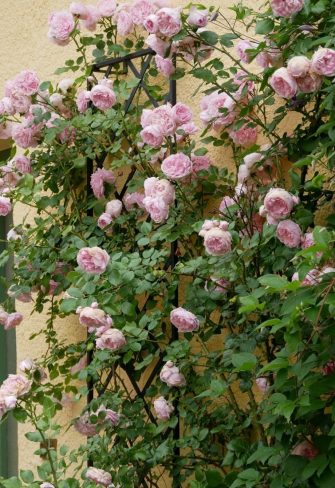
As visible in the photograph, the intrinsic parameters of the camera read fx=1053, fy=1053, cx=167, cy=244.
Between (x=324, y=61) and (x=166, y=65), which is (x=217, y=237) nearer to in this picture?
(x=324, y=61)

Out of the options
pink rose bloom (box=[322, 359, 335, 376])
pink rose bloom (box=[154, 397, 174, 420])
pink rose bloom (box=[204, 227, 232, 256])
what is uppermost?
pink rose bloom (box=[204, 227, 232, 256])

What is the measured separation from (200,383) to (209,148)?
872 millimetres

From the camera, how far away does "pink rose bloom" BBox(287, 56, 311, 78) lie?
293 cm

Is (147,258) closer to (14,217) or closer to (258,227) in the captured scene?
(258,227)

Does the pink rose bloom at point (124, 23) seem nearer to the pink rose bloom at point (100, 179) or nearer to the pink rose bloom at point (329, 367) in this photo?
the pink rose bloom at point (100, 179)

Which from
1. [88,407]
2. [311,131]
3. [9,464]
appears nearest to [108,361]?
[88,407]

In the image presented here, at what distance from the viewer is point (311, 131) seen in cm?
322

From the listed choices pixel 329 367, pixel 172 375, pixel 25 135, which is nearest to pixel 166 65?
pixel 25 135

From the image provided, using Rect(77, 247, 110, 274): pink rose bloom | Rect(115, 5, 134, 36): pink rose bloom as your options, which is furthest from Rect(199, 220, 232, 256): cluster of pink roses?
Rect(115, 5, 134, 36): pink rose bloom

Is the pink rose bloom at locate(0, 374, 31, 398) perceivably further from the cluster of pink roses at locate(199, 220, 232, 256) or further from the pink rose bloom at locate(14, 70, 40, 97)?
the pink rose bloom at locate(14, 70, 40, 97)

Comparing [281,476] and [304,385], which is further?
[281,476]

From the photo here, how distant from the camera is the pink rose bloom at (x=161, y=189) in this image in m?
3.37

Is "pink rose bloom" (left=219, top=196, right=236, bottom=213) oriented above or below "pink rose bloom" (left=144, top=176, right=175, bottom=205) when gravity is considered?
below

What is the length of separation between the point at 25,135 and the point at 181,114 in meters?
0.82
